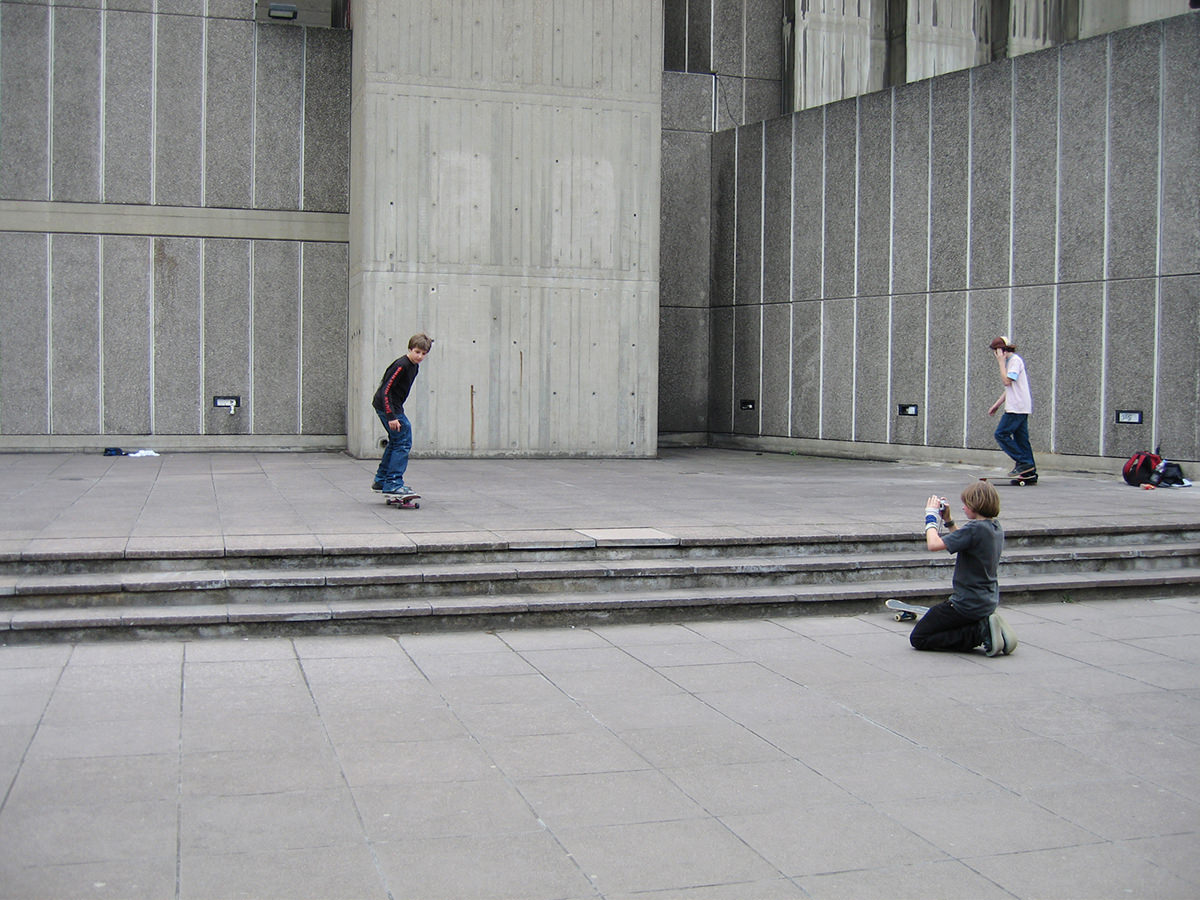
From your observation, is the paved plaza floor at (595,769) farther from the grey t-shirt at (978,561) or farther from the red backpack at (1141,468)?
the red backpack at (1141,468)

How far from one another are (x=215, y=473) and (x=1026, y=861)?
39.0 ft

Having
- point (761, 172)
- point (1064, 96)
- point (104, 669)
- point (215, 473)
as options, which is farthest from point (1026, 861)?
point (761, 172)

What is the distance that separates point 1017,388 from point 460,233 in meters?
7.86

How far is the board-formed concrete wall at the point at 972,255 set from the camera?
46.3 ft

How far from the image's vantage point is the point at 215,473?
47.4 ft

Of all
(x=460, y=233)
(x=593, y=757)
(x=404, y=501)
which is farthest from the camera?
(x=460, y=233)

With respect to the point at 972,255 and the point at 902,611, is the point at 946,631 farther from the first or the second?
the point at 972,255

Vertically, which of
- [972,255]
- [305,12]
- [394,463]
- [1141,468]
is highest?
[305,12]

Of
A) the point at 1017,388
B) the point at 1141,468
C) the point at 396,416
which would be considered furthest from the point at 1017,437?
the point at 396,416

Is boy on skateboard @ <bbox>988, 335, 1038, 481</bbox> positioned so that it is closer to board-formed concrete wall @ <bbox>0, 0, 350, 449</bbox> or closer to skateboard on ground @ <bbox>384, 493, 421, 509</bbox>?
skateboard on ground @ <bbox>384, 493, 421, 509</bbox>

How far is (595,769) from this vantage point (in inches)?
205

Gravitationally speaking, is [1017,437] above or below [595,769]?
above

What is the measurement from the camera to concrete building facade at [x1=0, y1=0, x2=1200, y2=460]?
16484 mm

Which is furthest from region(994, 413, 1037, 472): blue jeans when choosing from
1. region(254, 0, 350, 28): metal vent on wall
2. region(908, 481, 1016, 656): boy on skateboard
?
region(254, 0, 350, 28): metal vent on wall
